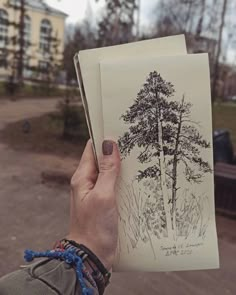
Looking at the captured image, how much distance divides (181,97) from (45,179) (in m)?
4.35

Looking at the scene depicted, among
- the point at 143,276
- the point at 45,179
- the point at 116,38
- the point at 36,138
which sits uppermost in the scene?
the point at 116,38

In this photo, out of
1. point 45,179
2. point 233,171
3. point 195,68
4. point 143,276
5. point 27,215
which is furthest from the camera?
point 45,179

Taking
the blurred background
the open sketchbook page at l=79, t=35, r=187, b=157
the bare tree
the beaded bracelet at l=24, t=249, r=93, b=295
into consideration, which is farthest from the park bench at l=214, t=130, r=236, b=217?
the bare tree

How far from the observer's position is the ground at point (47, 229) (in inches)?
100

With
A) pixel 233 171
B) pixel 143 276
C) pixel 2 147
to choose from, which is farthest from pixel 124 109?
pixel 2 147

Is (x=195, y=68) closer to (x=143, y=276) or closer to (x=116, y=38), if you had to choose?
(x=143, y=276)

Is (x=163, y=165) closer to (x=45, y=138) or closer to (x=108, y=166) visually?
(x=108, y=166)

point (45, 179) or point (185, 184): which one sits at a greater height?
point (185, 184)

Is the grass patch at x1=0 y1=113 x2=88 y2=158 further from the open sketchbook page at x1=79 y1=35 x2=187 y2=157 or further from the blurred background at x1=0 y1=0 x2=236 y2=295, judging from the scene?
the open sketchbook page at x1=79 y1=35 x2=187 y2=157

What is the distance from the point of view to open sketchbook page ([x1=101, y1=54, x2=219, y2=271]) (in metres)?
0.77

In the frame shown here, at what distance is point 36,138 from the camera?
7.73m

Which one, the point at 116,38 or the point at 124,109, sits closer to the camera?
the point at 124,109

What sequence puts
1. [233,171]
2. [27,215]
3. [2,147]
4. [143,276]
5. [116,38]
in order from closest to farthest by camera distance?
[143,276]
[27,215]
[233,171]
[2,147]
[116,38]

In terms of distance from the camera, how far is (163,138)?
787 millimetres
